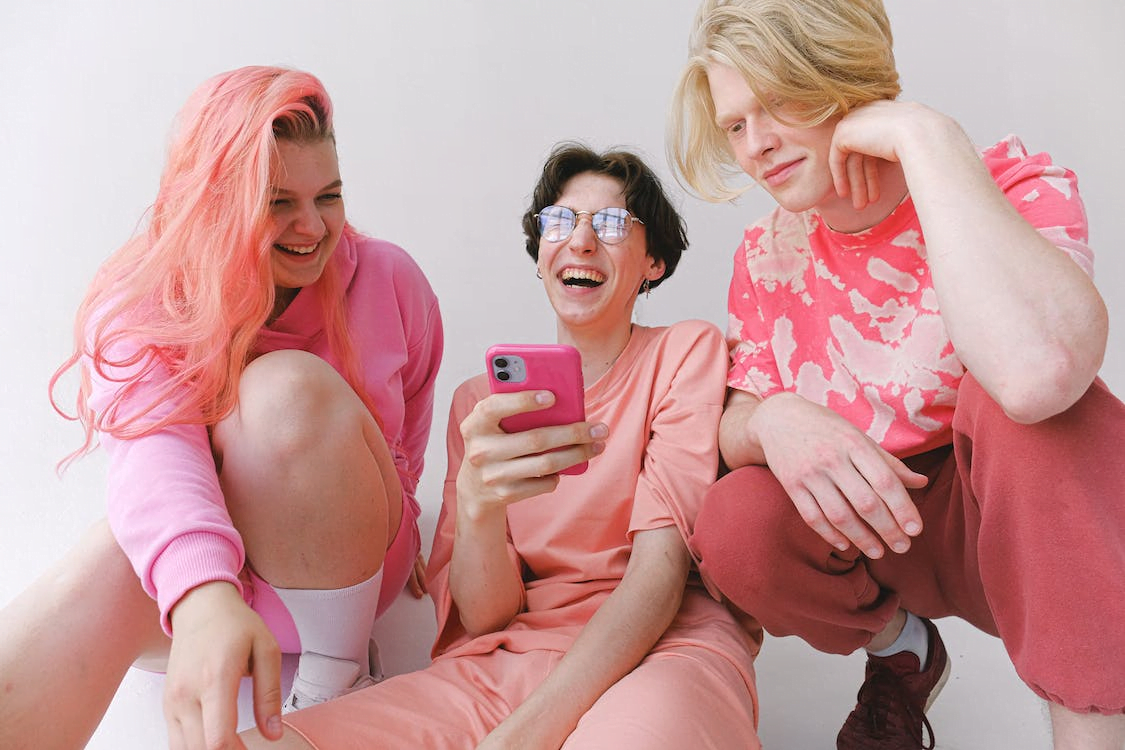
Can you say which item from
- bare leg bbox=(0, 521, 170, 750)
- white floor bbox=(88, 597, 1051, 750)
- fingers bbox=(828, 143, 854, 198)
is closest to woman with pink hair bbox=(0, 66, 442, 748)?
bare leg bbox=(0, 521, 170, 750)

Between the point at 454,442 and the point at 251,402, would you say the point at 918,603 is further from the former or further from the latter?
the point at 251,402

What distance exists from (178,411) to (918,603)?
100 cm

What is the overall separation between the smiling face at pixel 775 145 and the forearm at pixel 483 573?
0.56 m

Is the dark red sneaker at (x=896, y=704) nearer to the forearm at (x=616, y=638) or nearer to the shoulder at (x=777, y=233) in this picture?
the forearm at (x=616, y=638)

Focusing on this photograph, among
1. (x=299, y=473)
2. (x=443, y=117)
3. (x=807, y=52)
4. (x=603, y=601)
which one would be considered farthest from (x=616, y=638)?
(x=443, y=117)

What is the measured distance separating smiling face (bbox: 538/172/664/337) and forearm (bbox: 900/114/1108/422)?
57 cm

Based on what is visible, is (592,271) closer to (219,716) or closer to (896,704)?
(896,704)

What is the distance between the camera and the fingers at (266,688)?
1.11 m

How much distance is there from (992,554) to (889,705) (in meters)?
0.42

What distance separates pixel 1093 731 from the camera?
111 cm

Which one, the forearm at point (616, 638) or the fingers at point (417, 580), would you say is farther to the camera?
the fingers at point (417, 580)

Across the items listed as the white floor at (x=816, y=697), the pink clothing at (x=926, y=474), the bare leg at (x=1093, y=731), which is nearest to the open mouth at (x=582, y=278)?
the pink clothing at (x=926, y=474)

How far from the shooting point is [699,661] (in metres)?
1.34

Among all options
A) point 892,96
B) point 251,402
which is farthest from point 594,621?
point 892,96
